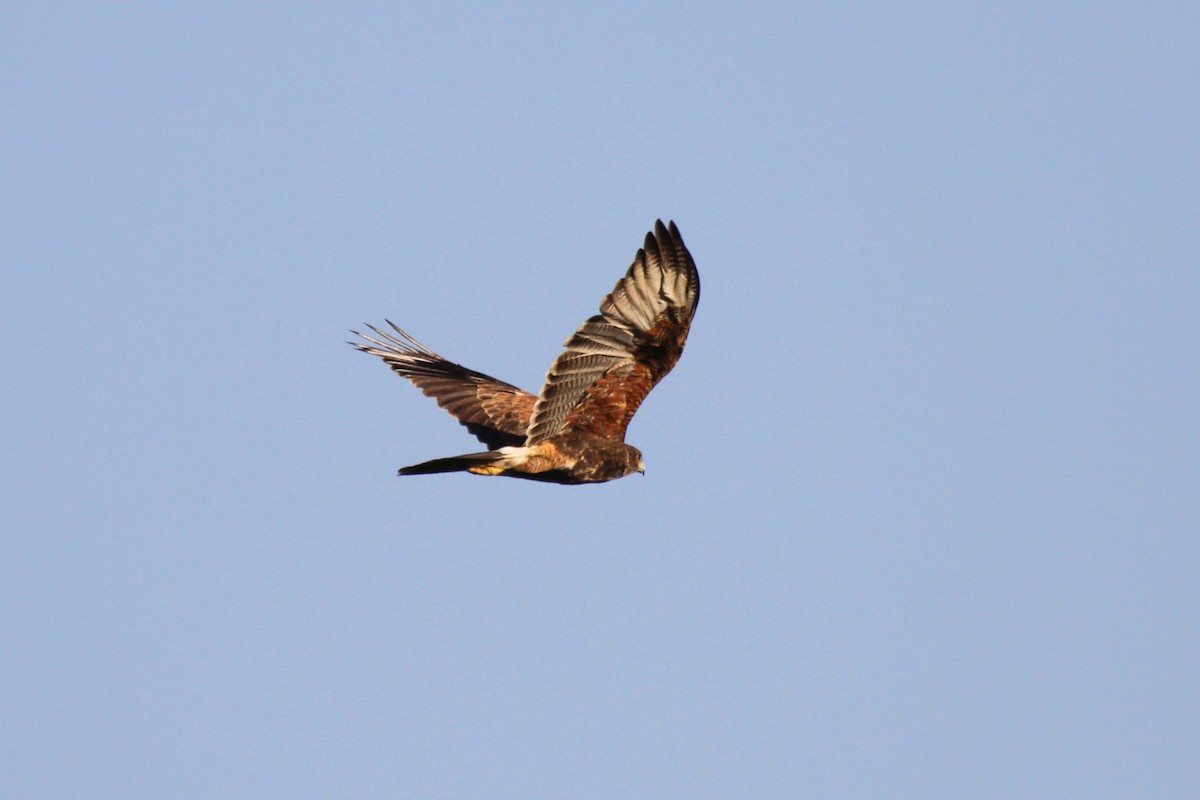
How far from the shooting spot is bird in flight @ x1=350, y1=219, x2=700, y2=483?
10641 mm

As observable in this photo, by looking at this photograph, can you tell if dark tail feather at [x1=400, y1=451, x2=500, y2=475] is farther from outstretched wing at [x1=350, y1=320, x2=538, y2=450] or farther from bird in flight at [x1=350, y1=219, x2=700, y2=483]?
outstretched wing at [x1=350, y1=320, x2=538, y2=450]

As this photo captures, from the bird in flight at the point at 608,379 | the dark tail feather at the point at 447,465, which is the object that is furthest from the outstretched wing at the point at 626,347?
the dark tail feather at the point at 447,465

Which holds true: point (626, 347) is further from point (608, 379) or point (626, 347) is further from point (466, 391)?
point (466, 391)

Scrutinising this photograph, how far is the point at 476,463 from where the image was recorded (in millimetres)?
11156

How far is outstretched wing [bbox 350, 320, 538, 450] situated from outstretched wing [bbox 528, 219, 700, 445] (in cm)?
153

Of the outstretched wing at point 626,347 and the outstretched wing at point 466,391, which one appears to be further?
the outstretched wing at point 466,391

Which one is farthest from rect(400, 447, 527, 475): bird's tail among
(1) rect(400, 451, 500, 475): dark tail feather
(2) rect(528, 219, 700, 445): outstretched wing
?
(2) rect(528, 219, 700, 445): outstretched wing

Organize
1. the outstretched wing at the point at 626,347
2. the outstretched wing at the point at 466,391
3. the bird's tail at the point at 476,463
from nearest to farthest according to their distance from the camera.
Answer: the outstretched wing at the point at 626,347 < the bird's tail at the point at 476,463 < the outstretched wing at the point at 466,391

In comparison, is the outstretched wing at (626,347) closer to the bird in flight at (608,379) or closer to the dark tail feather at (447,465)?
the bird in flight at (608,379)

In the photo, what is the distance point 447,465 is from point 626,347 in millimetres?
1672

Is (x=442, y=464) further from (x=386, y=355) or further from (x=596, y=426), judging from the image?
(x=386, y=355)

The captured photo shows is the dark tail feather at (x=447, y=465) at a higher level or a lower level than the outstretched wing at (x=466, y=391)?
lower

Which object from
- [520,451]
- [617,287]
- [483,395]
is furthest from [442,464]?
[483,395]

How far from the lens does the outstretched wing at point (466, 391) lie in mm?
13508
